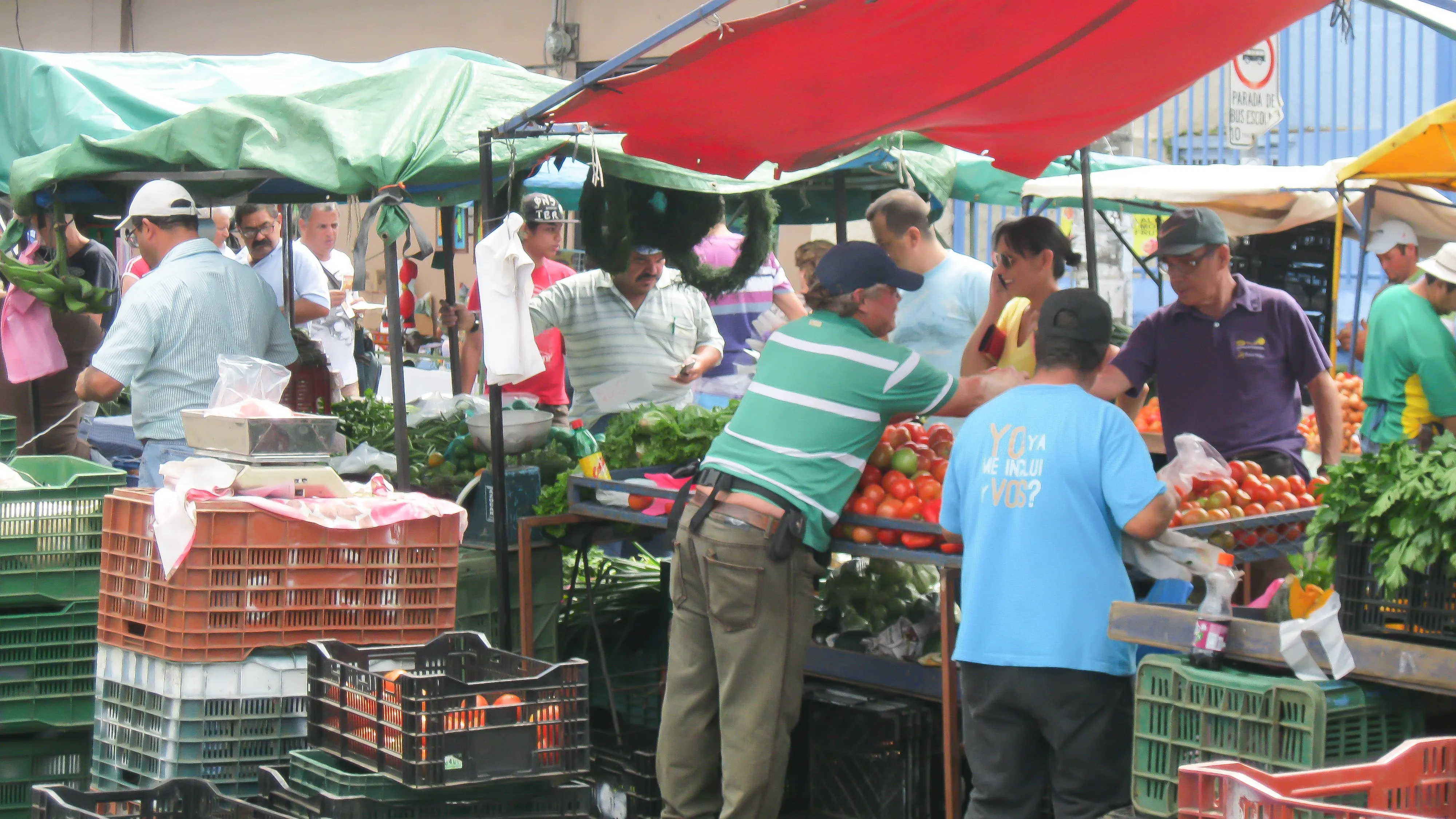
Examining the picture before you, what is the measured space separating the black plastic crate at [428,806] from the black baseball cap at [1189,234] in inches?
112

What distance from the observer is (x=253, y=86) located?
7141 mm

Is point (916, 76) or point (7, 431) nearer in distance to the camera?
point (916, 76)

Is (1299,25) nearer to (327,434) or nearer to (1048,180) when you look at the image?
(1048,180)

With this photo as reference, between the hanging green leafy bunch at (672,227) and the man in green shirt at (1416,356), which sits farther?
the man in green shirt at (1416,356)

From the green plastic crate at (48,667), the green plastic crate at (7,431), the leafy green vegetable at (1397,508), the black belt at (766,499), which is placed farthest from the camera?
the green plastic crate at (7,431)

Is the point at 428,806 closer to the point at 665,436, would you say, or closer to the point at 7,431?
the point at 665,436

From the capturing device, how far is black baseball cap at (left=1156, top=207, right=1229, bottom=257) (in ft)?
16.8

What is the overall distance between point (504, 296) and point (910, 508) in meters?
1.89

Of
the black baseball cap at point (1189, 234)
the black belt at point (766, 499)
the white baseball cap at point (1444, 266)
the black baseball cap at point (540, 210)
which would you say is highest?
the black baseball cap at point (540, 210)

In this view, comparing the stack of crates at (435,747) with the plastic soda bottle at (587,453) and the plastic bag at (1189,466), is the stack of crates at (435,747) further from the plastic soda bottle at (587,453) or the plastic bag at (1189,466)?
the plastic bag at (1189,466)

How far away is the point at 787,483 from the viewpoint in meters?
4.39

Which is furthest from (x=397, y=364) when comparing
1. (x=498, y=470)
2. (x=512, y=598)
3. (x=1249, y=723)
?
(x=1249, y=723)

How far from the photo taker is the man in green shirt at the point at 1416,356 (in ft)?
23.2

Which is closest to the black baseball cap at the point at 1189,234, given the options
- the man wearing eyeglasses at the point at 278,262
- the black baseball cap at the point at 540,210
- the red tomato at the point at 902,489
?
the red tomato at the point at 902,489
